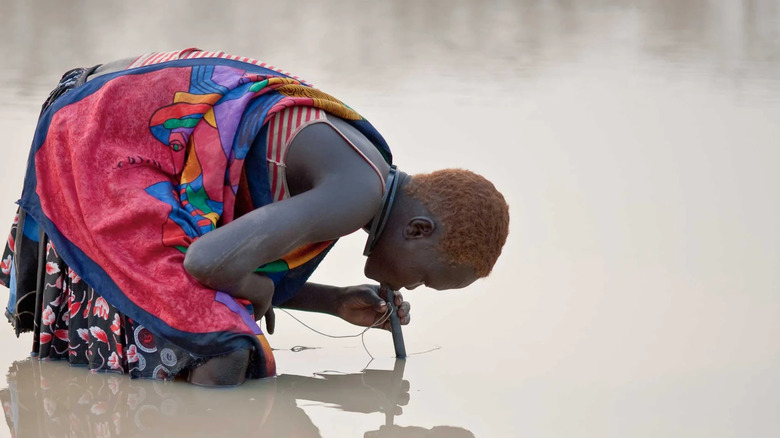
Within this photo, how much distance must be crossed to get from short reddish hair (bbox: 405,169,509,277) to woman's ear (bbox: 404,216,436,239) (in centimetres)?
3

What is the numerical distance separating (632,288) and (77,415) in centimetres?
204

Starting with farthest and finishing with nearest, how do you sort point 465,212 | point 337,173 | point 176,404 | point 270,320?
point 270,320
point 465,212
point 337,173
point 176,404

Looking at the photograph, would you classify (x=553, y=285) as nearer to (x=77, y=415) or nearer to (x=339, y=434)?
(x=339, y=434)

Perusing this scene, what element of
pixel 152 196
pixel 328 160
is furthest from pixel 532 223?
pixel 152 196

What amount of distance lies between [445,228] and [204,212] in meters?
0.61

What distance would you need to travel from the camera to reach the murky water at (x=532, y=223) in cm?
263

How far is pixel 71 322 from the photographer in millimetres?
2895

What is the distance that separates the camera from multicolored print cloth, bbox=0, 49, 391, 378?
8.93 ft

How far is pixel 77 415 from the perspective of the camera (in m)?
2.45

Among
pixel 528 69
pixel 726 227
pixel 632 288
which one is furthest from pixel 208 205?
pixel 528 69

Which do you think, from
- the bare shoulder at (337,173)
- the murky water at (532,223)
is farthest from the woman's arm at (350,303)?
the bare shoulder at (337,173)

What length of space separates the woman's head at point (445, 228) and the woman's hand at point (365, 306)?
267 mm

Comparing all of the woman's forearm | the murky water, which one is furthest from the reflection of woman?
the woman's forearm

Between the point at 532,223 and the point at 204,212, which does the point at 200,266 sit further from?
the point at 532,223
